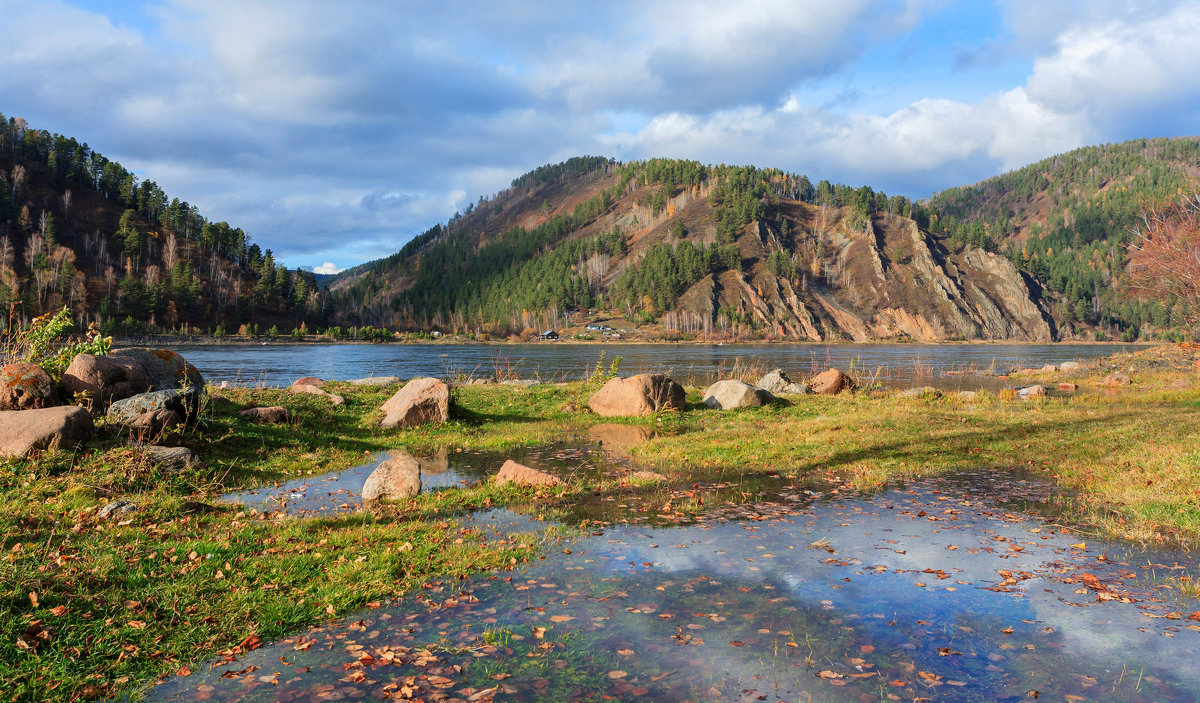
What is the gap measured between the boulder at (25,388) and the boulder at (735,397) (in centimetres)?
2174

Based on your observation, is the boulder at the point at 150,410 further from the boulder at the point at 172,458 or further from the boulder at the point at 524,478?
the boulder at the point at 524,478

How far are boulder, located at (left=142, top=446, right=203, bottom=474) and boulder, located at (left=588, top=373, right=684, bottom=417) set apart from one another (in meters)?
14.9

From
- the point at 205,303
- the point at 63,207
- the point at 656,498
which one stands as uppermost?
the point at 63,207

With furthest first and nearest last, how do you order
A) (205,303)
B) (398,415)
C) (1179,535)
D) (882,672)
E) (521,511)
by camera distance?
(205,303)
(398,415)
(521,511)
(1179,535)
(882,672)

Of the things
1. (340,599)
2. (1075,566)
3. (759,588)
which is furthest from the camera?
(1075,566)

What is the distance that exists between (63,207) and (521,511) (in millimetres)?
217225

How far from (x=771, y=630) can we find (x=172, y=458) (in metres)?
12.4

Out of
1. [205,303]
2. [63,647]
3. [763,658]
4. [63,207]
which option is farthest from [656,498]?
[63,207]

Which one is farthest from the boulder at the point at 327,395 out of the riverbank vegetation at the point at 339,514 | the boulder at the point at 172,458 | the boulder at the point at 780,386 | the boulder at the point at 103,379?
the boulder at the point at 780,386

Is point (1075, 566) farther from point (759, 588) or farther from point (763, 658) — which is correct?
point (763, 658)

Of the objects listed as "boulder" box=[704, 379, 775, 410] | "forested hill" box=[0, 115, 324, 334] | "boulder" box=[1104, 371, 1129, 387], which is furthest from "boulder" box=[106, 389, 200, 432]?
"forested hill" box=[0, 115, 324, 334]

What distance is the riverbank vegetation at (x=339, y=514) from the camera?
20.9 ft

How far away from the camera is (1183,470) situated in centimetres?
1237

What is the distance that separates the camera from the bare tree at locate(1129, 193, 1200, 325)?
26656 millimetres
